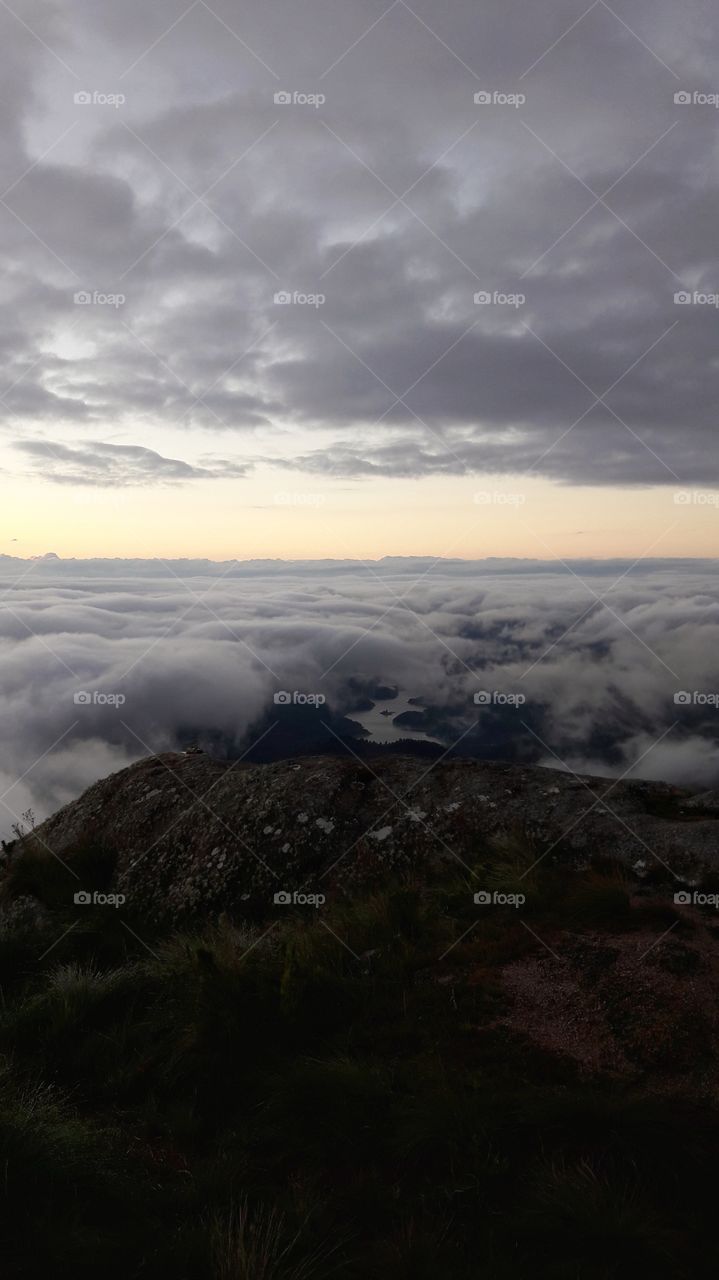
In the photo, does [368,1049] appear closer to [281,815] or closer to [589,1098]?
[589,1098]

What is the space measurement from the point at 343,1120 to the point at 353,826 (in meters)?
4.50

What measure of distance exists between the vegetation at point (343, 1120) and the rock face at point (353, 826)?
1112mm

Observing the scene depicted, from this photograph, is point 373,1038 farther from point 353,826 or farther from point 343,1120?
point 353,826

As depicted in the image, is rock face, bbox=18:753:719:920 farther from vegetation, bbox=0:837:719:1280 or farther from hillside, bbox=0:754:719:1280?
vegetation, bbox=0:837:719:1280

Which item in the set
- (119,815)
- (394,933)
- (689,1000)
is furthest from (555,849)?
(119,815)

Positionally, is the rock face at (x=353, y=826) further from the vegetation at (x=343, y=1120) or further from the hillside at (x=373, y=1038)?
the vegetation at (x=343, y=1120)

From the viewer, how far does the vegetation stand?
10.3ft

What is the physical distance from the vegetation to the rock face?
111cm

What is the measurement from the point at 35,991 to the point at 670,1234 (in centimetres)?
540

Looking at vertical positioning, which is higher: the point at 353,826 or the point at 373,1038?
the point at 353,826

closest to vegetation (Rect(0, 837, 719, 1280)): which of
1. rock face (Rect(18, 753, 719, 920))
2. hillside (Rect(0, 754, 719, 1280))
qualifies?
hillside (Rect(0, 754, 719, 1280))

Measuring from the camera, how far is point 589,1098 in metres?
3.99

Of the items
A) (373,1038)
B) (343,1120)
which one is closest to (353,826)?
(373,1038)

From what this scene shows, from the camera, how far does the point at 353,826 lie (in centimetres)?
855
